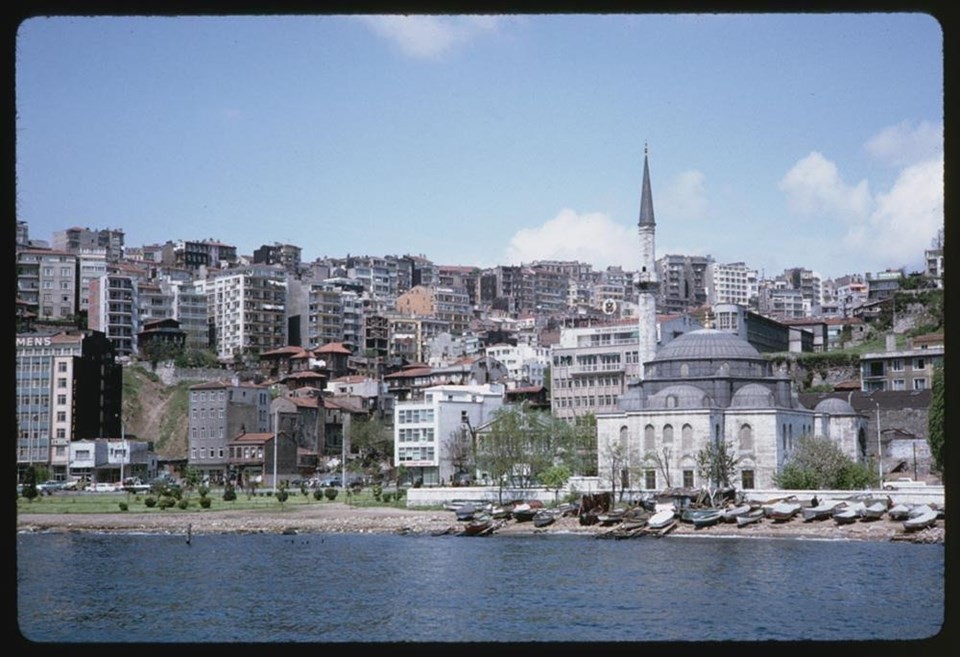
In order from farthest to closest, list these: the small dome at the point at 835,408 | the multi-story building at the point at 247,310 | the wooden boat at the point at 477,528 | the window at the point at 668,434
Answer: the multi-story building at the point at 247,310 < the small dome at the point at 835,408 < the window at the point at 668,434 < the wooden boat at the point at 477,528

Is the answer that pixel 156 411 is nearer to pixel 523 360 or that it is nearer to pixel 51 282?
pixel 51 282

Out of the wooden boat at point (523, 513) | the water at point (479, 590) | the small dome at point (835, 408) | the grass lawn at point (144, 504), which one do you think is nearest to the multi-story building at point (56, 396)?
the grass lawn at point (144, 504)

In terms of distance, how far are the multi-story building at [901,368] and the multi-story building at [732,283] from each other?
32856 mm

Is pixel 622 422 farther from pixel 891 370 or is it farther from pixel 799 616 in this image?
pixel 799 616

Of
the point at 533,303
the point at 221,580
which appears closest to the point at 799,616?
the point at 221,580

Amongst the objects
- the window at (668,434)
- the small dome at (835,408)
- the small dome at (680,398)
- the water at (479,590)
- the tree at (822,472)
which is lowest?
the water at (479,590)

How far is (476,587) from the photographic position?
17.9m

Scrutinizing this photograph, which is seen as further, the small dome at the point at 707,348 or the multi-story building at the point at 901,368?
the multi-story building at the point at 901,368

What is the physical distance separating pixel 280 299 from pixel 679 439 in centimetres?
2776

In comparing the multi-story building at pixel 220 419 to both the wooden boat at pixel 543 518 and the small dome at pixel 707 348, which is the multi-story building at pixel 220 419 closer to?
the small dome at pixel 707 348

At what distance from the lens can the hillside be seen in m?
40.8

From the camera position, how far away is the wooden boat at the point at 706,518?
26.3 m
